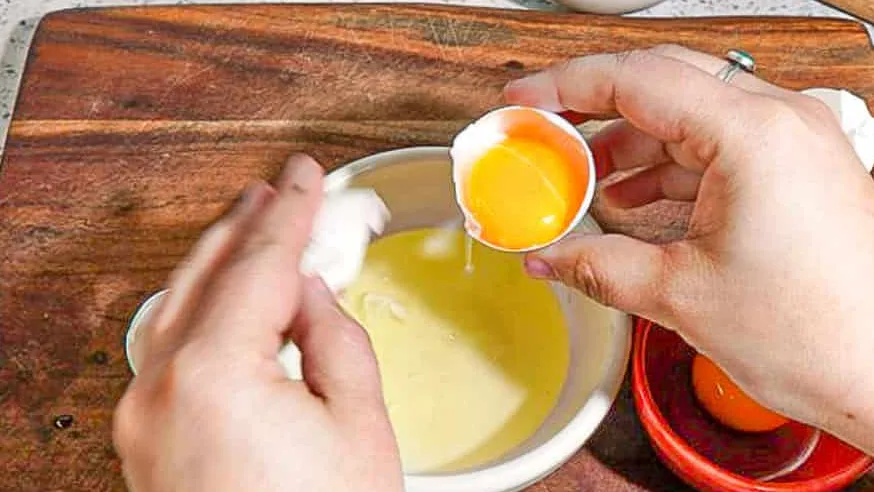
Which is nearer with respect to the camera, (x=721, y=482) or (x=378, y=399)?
(x=378, y=399)

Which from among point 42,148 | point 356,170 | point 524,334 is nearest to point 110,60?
point 42,148

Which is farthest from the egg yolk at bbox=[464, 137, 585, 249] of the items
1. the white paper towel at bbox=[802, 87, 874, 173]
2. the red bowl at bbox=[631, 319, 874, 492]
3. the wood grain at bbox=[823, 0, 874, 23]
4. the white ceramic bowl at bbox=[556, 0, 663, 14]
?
the wood grain at bbox=[823, 0, 874, 23]

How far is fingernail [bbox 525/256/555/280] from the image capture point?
79 centimetres

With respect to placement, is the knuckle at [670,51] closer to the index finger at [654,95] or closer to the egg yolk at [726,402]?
the index finger at [654,95]

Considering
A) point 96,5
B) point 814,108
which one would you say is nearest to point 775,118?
point 814,108

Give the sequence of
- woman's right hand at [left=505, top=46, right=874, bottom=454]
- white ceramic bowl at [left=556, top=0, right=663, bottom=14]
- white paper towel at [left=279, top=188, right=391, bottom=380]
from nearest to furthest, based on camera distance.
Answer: woman's right hand at [left=505, top=46, right=874, bottom=454], white paper towel at [left=279, top=188, right=391, bottom=380], white ceramic bowl at [left=556, top=0, right=663, bottom=14]

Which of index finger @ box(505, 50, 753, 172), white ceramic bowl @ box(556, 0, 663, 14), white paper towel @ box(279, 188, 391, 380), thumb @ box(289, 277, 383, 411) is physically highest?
index finger @ box(505, 50, 753, 172)

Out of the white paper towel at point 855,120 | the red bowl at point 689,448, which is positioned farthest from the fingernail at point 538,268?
the white paper towel at point 855,120

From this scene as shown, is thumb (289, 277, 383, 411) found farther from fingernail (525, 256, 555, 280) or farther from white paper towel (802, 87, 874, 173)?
white paper towel (802, 87, 874, 173)

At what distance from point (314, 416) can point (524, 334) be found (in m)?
0.36

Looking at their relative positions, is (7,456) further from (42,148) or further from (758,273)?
(758,273)

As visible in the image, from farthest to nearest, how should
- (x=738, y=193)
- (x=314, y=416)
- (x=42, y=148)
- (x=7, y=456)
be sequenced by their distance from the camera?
1. (x=42, y=148)
2. (x=7, y=456)
3. (x=738, y=193)
4. (x=314, y=416)

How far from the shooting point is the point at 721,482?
81cm

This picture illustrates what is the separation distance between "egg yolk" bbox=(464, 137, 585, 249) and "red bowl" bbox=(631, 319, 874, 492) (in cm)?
11
